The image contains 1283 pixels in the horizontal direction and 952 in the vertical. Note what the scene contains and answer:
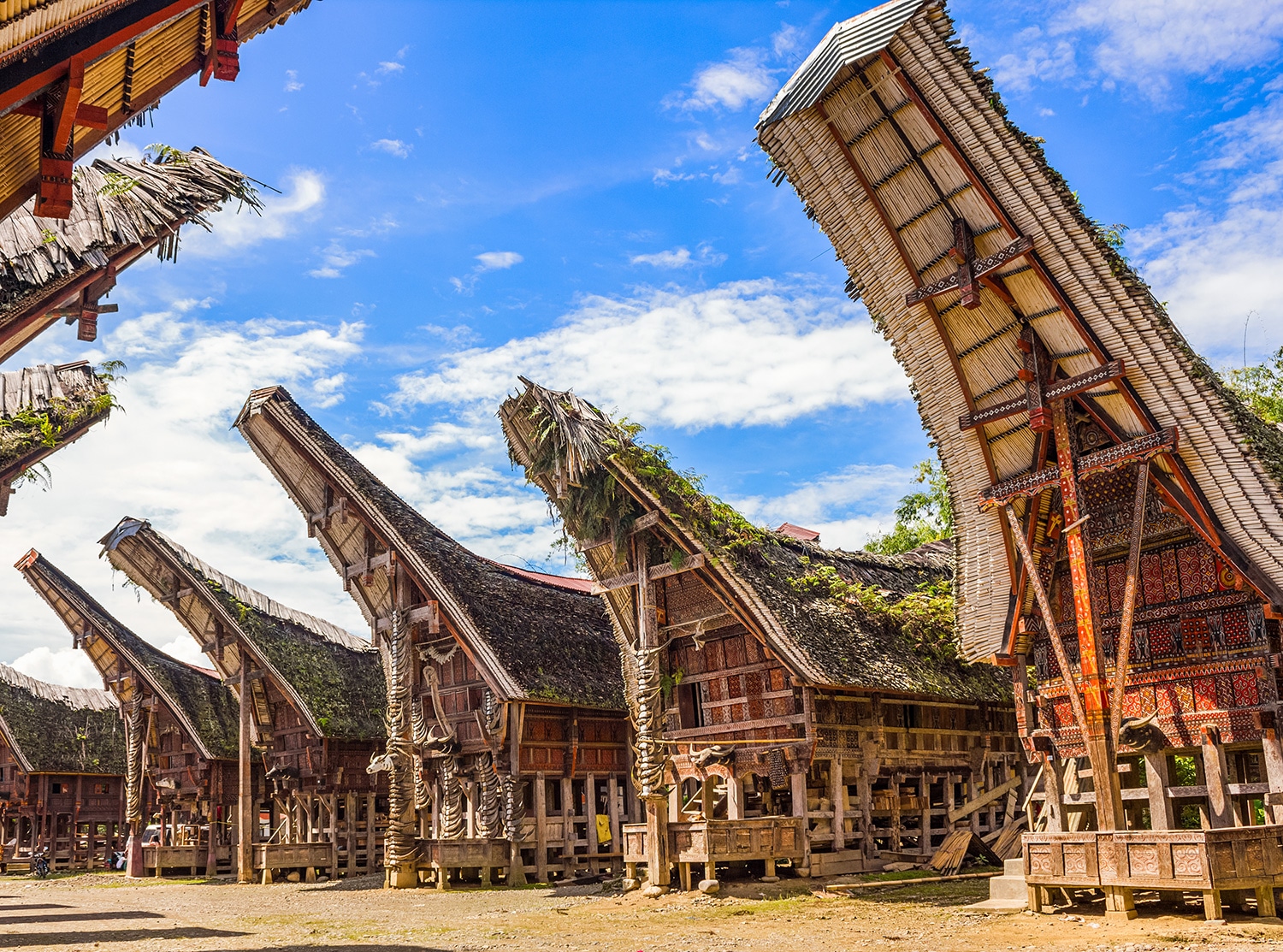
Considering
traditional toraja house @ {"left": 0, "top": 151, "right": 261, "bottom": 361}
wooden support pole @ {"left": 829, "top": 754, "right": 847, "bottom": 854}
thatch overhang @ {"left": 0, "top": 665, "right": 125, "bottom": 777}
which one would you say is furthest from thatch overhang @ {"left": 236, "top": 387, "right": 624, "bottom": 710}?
thatch overhang @ {"left": 0, "top": 665, "right": 125, "bottom": 777}

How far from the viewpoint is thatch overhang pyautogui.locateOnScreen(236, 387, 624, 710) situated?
20641 millimetres

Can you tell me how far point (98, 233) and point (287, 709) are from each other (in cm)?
1960

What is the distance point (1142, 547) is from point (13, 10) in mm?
13023

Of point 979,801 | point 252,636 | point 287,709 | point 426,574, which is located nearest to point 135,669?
point 287,709

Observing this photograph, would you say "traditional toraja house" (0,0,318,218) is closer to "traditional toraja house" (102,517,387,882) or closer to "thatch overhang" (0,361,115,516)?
"thatch overhang" (0,361,115,516)

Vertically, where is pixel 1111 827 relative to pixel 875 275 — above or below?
below

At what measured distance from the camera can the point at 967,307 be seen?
13820 mm

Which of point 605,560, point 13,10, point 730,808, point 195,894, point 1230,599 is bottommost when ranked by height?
point 195,894

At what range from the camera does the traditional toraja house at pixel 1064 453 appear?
38.9ft

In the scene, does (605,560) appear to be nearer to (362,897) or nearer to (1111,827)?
(362,897)

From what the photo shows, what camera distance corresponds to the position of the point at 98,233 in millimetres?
10055

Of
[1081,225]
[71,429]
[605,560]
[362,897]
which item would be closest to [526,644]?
[605,560]

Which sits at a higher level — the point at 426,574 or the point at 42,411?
the point at 42,411

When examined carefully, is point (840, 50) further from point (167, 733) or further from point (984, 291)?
point (167, 733)
